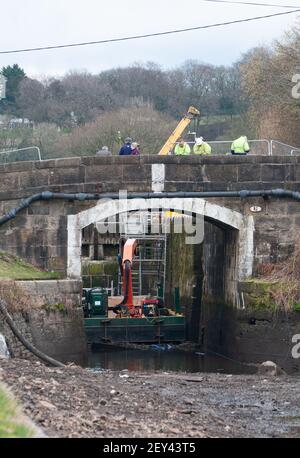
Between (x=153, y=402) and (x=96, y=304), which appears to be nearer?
(x=153, y=402)

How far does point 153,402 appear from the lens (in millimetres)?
18219

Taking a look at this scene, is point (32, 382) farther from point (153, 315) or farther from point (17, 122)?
point (17, 122)

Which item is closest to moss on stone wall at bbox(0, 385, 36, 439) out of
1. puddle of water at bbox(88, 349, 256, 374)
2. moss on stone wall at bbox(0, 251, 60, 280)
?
moss on stone wall at bbox(0, 251, 60, 280)

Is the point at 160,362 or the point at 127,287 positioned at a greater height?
the point at 127,287

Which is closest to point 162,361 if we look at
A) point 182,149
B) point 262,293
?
point 262,293

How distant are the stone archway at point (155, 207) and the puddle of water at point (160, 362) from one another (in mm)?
2346

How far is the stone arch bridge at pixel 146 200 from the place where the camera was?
29.4 metres

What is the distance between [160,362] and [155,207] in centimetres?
488

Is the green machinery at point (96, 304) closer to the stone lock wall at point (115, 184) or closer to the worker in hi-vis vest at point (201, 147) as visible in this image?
the worker in hi-vis vest at point (201, 147)

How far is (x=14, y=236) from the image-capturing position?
29641 millimetres

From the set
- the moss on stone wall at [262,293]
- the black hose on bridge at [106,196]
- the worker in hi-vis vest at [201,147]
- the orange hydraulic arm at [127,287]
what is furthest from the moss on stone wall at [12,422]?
the orange hydraulic arm at [127,287]

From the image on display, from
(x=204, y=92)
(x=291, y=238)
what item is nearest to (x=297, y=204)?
(x=291, y=238)

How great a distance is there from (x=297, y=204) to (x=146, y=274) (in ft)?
57.5

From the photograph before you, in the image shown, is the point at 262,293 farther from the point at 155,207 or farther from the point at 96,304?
the point at 96,304
